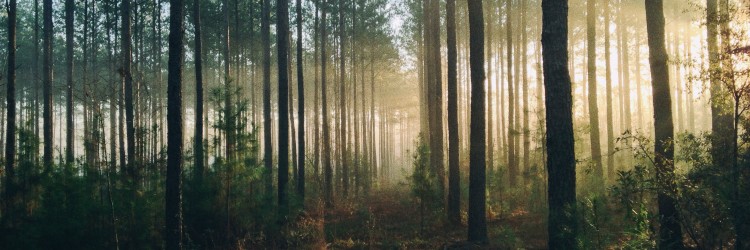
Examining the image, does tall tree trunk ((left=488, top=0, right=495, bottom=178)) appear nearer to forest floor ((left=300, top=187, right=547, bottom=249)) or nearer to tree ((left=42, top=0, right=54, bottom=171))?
forest floor ((left=300, top=187, right=547, bottom=249))

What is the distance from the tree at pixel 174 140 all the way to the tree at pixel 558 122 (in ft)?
21.4

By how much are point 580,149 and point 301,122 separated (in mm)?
9321

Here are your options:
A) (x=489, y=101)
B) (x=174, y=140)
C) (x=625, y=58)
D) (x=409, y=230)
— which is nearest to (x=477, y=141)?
(x=409, y=230)

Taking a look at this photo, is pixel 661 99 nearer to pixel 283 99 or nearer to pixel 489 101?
pixel 283 99

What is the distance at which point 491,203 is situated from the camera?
47.0 ft

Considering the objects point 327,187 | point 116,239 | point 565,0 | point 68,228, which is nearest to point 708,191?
point 565,0

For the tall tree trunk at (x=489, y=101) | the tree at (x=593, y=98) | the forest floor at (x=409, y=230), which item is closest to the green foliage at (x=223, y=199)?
the forest floor at (x=409, y=230)

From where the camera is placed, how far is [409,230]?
41.0ft

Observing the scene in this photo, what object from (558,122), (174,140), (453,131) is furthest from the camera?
(453,131)

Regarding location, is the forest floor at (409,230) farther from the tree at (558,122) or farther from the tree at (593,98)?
the tree at (593,98)

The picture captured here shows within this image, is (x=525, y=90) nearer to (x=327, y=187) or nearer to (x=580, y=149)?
(x=580, y=149)

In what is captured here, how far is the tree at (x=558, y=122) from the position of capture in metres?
6.57

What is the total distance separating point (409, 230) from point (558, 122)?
270 inches

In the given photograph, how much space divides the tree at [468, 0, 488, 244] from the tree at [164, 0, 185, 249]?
6.20 metres
